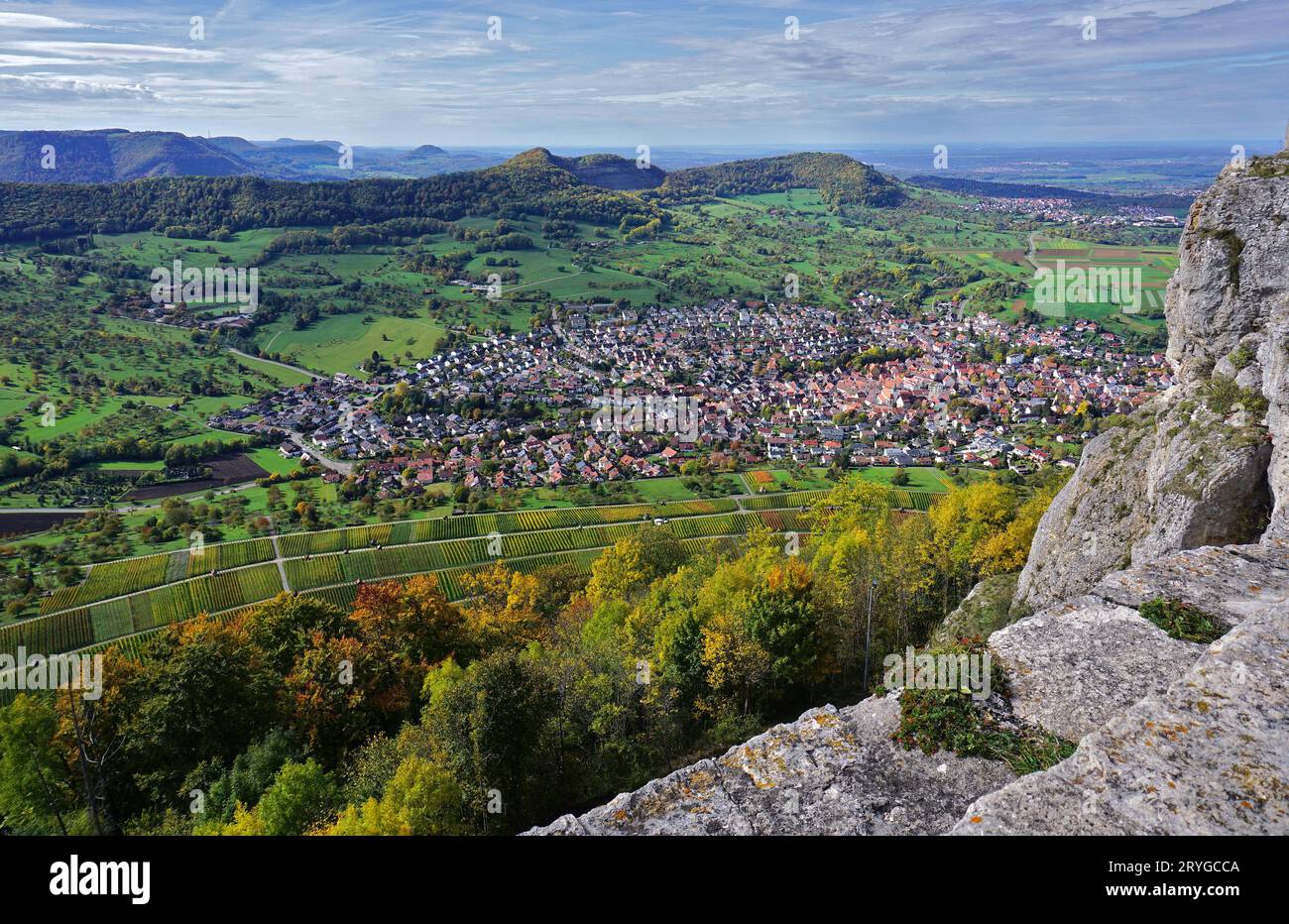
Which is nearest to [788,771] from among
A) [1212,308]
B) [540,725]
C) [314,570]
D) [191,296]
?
[540,725]

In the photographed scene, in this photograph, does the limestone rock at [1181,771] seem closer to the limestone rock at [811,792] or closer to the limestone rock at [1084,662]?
the limestone rock at [1084,662]

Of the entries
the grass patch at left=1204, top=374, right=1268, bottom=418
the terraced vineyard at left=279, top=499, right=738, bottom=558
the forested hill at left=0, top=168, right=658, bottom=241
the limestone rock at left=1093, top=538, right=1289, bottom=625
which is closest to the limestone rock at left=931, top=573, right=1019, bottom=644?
the grass patch at left=1204, top=374, right=1268, bottom=418

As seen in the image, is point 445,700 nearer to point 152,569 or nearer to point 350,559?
point 350,559

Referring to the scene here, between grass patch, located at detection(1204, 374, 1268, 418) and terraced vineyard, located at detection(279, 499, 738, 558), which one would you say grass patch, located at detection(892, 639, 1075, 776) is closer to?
grass patch, located at detection(1204, 374, 1268, 418)

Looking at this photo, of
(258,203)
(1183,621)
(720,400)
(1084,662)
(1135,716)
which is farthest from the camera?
(258,203)

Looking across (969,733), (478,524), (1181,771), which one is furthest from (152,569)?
(1181,771)

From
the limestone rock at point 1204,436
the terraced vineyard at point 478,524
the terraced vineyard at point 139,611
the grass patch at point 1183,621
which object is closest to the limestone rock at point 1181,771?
the grass patch at point 1183,621
